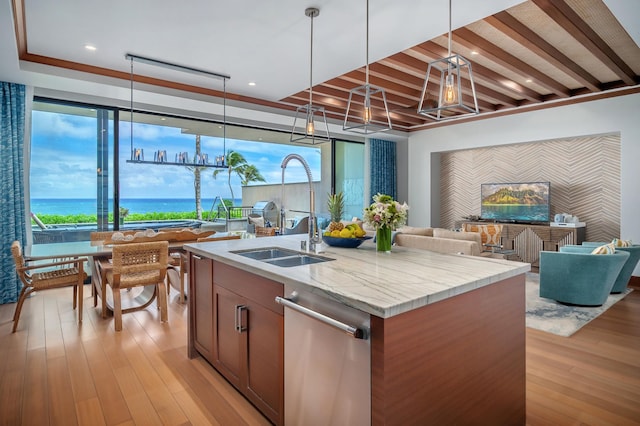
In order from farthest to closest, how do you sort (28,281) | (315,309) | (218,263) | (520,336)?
1. (28,281)
2. (218,263)
3. (520,336)
4. (315,309)

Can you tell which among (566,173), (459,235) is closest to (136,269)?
(459,235)

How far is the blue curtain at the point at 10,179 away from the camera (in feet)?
12.9

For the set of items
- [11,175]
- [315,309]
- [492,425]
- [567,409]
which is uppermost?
[11,175]

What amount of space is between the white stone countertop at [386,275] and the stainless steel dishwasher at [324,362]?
0.07 m

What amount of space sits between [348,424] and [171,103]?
4.72 meters

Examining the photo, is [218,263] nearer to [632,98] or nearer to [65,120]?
[65,120]

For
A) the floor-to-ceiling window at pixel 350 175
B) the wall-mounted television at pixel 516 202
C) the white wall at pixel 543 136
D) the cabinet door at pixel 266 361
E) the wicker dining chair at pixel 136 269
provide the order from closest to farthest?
the cabinet door at pixel 266 361 → the wicker dining chair at pixel 136 269 → the white wall at pixel 543 136 → the wall-mounted television at pixel 516 202 → the floor-to-ceiling window at pixel 350 175

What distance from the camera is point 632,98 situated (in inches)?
190

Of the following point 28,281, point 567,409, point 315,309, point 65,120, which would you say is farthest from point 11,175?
point 567,409

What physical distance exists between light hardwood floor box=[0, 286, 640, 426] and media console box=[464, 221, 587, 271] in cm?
223

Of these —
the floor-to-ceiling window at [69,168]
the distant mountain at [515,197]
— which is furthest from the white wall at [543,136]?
the floor-to-ceiling window at [69,168]

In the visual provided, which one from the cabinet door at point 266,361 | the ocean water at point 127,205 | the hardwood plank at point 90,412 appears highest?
the ocean water at point 127,205

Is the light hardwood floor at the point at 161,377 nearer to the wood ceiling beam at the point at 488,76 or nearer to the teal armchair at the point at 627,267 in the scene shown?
the teal armchair at the point at 627,267

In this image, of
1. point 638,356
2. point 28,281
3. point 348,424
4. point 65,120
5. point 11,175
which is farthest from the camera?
point 65,120
